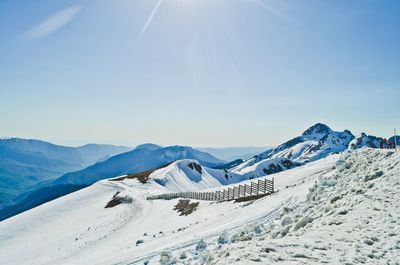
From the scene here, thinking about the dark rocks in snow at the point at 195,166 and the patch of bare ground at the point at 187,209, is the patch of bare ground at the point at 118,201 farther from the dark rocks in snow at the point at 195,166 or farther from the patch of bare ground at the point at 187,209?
the dark rocks in snow at the point at 195,166

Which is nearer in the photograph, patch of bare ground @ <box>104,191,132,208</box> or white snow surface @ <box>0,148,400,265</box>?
white snow surface @ <box>0,148,400,265</box>

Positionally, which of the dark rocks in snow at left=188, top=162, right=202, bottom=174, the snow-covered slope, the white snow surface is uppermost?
the dark rocks in snow at left=188, top=162, right=202, bottom=174

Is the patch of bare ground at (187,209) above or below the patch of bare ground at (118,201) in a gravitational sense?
above

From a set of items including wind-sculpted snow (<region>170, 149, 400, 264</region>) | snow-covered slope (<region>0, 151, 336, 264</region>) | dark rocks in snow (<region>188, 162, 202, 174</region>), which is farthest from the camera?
dark rocks in snow (<region>188, 162, 202, 174</region>)

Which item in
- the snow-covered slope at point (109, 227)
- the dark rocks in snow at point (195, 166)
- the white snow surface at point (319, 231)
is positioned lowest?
the snow-covered slope at point (109, 227)

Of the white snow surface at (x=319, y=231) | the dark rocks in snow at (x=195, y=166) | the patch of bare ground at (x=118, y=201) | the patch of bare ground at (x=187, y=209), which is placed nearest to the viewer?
the white snow surface at (x=319, y=231)

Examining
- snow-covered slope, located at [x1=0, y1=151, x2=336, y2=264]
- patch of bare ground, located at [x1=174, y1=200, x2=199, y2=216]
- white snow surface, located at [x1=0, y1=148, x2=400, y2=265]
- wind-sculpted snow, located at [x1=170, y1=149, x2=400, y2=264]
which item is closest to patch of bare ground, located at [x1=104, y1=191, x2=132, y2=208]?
snow-covered slope, located at [x1=0, y1=151, x2=336, y2=264]

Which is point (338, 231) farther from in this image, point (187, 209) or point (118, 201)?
point (118, 201)

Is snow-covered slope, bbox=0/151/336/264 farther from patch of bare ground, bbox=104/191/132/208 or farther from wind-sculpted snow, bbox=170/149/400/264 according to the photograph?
wind-sculpted snow, bbox=170/149/400/264

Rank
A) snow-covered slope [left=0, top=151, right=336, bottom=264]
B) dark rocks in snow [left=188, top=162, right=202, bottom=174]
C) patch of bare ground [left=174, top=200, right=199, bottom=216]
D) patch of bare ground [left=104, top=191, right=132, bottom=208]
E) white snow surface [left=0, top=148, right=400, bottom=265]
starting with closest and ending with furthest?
white snow surface [left=0, top=148, right=400, bottom=265] < snow-covered slope [left=0, top=151, right=336, bottom=264] < patch of bare ground [left=174, top=200, right=199, bottom=216] < patch of bare ground [left=104, top=191, right=132, bottom=208] < dark rocks in snow [left=188, top=162, right=202, bottom=174]

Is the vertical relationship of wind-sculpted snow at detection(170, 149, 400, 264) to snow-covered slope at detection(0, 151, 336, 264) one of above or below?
above

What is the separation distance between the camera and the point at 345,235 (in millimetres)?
9719

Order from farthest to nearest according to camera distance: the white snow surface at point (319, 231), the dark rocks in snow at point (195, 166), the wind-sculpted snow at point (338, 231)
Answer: the dark rocks in snow at point (195, 166) → the white snow surface at point (319, 231) → the wind-sculpted snow at point (338, 231)

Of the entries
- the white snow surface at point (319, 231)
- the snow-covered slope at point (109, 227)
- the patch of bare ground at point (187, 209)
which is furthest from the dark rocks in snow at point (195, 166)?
the white snow surface at point (319, 231)
